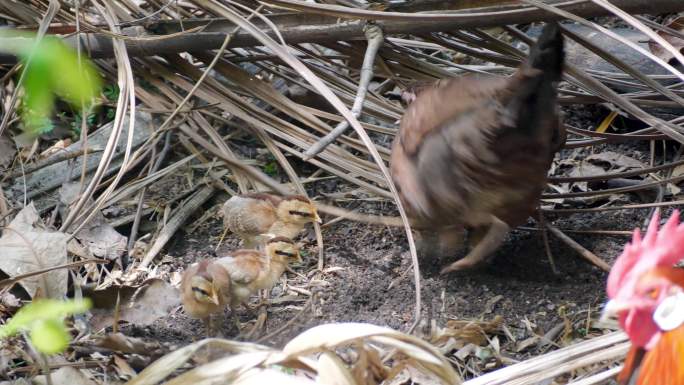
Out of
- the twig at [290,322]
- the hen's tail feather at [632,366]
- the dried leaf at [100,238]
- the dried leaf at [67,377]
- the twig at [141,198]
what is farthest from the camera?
the twig at [141,198]

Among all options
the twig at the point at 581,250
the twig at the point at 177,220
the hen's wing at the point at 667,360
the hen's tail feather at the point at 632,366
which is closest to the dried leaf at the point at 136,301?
the twig at the point at 177,220

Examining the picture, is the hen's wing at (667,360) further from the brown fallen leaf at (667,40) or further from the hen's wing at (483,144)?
the brown fallen leaf at (667,40)

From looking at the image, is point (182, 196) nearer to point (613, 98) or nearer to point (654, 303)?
point (613, 98)

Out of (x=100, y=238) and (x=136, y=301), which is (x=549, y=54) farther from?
(x=100, y=238)

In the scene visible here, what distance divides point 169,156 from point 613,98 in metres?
2.00

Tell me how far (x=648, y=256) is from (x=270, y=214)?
1.92m

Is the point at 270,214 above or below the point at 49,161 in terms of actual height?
below

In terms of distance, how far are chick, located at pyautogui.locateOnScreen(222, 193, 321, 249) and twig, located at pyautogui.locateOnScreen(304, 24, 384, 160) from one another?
1.02ft

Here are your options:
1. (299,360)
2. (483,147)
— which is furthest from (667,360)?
(483,147)

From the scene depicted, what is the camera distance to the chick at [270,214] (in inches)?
130

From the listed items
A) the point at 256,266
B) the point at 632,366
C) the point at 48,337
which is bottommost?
the point at 256,266

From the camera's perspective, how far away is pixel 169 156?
3932 millimetres

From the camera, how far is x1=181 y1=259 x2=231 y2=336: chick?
2.85 m

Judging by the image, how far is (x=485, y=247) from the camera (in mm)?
3086
